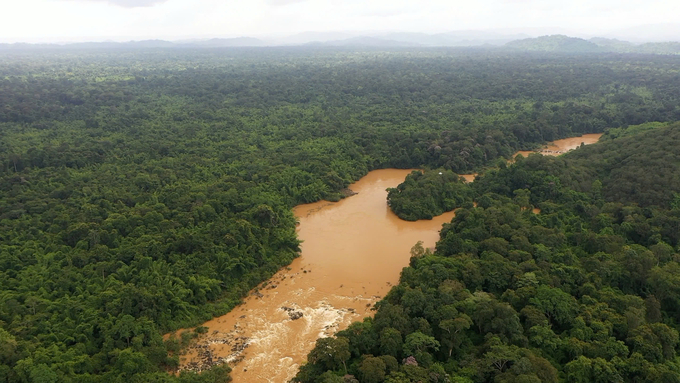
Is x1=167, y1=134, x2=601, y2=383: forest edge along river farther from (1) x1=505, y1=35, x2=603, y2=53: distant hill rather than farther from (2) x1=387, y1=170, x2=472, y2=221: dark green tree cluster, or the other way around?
(1) x1=505, y1=35, x2=603, y2=53: distant hill

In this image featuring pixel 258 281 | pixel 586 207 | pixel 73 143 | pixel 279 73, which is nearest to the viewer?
pixel 258 281

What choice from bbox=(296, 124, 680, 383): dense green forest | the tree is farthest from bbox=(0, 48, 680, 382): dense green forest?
the tree

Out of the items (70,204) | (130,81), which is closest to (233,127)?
(70,204)

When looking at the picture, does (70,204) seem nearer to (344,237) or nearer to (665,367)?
(344,237)

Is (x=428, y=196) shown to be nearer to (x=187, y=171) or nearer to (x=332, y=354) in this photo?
(x=332, y=354)

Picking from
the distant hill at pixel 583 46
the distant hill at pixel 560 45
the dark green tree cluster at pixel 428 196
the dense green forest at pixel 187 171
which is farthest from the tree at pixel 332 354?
the distant hill at pixel 560 45

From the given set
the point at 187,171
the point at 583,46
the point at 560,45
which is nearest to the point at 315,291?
the point at 187,171
